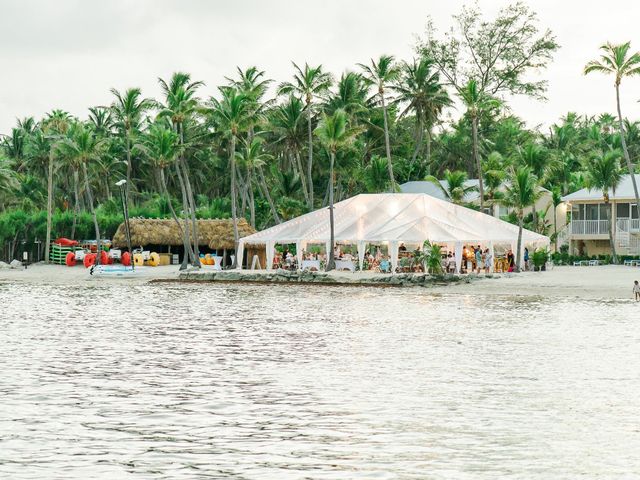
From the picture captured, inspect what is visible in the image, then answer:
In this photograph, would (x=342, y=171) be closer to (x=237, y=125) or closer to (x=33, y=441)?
(x=237, y=125)

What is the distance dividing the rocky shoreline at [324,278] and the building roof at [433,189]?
65.9 feet

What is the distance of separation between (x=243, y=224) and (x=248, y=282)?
13591 mm

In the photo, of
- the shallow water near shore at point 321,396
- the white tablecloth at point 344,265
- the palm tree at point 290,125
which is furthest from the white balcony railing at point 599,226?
the shallow water near shore at point 321,396

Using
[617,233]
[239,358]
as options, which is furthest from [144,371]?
[617,233]

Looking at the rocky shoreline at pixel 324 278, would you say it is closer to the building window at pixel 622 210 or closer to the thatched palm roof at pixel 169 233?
the thatched palm roof at pixel 169 233

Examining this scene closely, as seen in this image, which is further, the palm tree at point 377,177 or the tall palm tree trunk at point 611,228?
the palm tree at point 377,177

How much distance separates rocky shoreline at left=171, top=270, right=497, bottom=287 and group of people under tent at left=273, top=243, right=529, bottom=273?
1.86m

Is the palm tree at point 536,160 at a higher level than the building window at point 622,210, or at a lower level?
higher

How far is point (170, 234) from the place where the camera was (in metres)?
70.2

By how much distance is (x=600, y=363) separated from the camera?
67.4 ft

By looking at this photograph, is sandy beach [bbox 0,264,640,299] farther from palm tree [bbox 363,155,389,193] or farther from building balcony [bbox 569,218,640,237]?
palm tree [bbox 363,155,389,193]

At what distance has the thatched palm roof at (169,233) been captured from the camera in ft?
225

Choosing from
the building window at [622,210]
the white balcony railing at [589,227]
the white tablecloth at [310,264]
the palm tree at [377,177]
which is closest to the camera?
the white tablecloth at [310,264]

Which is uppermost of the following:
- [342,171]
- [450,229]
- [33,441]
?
[342,171]
